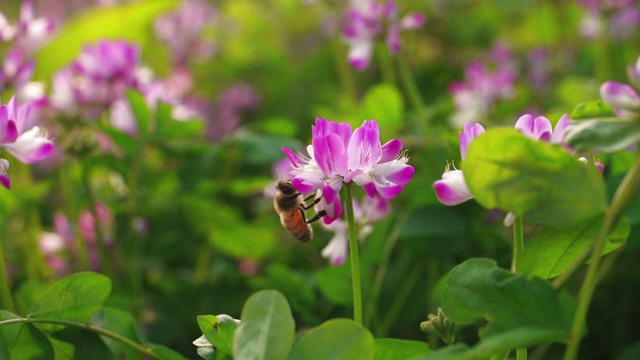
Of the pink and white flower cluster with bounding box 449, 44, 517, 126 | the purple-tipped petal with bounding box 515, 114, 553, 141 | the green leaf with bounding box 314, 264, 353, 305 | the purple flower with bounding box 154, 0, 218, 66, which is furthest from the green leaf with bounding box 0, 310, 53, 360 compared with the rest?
the purple flower with bounding box 154, 0, 218, 66

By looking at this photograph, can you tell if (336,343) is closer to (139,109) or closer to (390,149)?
(390,149)

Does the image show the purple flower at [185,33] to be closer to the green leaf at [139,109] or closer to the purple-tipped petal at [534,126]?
the green leaf at [139,109]

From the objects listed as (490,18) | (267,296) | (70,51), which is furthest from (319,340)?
(490,18)

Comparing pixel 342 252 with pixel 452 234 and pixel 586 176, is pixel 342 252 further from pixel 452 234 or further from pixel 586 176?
pixel 586 176

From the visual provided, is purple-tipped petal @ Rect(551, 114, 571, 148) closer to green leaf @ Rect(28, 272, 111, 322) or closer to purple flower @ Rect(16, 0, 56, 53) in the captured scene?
green leaf @ Rect(28, 272, 111, 322)

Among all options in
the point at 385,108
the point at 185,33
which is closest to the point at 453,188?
the point at 385,108

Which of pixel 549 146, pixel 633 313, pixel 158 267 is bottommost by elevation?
pixel 633 313

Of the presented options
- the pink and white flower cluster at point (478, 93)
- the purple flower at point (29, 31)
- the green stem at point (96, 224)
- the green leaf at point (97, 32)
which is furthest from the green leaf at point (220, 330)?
the green leaf at point (97, 32)
